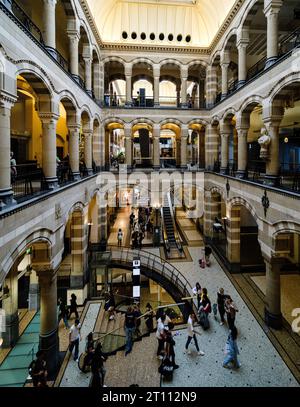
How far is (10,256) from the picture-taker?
7.39 metres

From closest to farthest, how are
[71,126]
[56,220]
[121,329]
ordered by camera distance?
[56,220] < [121,329] < [71,126]

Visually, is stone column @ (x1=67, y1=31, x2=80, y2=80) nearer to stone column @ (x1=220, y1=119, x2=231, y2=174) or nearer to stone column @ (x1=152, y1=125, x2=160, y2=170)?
stone column @ (x1=152, y1=125, x2=160, y2=170)

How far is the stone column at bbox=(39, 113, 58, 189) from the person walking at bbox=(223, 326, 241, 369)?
8249mm

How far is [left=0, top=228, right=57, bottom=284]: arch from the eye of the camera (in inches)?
280

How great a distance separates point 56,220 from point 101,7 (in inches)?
624

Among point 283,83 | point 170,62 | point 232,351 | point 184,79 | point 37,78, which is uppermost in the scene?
point 170,62

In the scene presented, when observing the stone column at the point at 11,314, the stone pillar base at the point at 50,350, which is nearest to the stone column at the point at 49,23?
the stone column at the point at 11,314

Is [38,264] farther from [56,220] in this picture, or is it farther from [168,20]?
[168,20]

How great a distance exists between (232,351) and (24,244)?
7.49 m

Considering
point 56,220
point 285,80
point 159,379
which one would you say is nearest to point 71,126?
point 56,220

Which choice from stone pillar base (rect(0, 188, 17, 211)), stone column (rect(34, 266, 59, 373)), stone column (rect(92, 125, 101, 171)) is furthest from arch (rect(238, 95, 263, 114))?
stone column (rect(34, 266, 59, 373))

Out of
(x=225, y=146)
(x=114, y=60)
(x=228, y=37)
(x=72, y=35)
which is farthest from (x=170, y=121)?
(x=72, y=35)

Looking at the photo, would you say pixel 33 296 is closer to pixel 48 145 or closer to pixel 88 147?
pixel 48 145

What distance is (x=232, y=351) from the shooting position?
30.5ft
